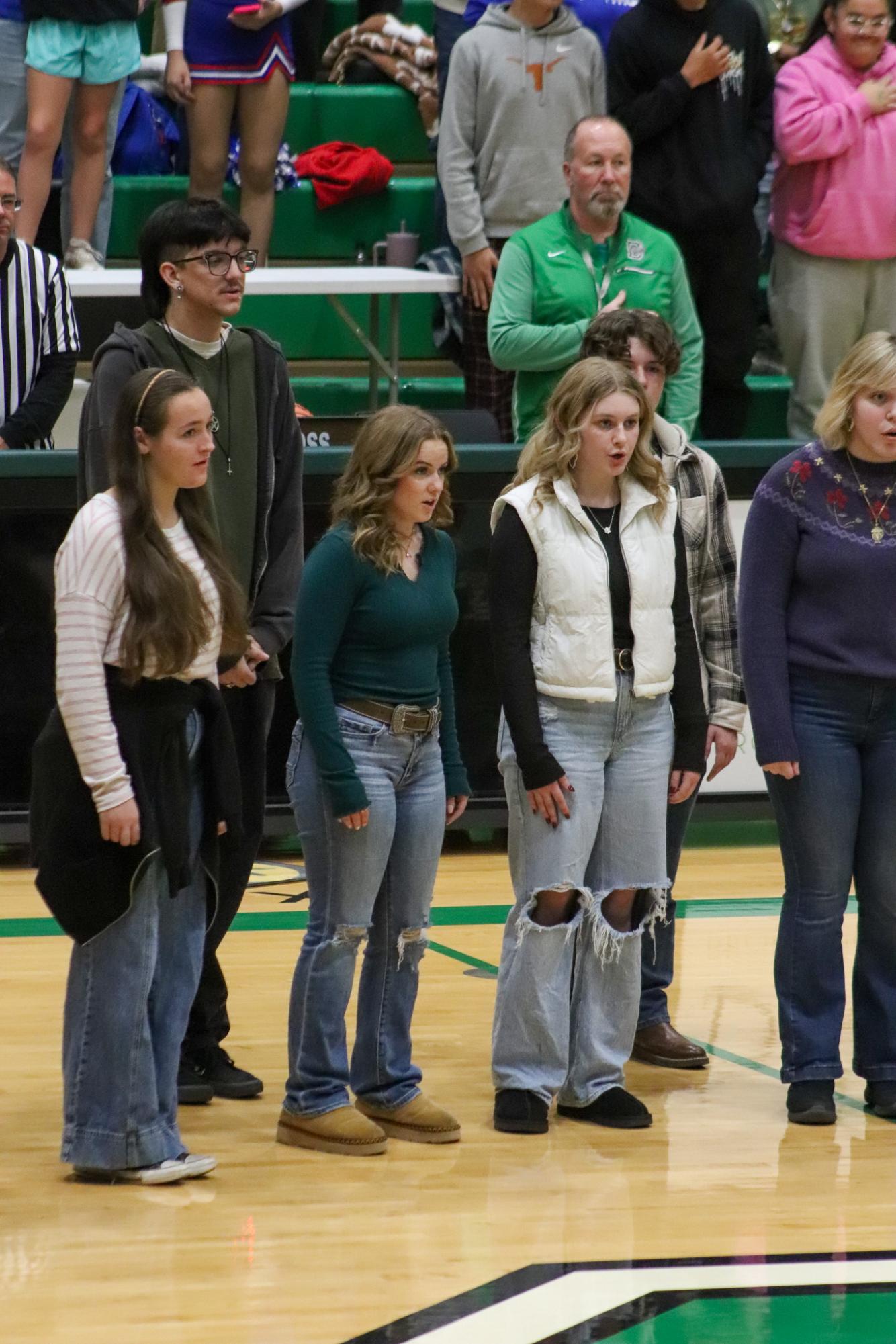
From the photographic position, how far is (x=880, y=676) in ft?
14.4

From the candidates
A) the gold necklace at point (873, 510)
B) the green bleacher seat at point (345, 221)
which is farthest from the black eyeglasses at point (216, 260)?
the green bleacher seat at point (345, 221)

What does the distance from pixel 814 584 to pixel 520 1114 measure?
4.16 feet

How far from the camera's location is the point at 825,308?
293 inches

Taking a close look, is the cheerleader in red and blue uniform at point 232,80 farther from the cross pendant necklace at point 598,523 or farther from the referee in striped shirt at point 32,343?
the cross pendant necklace at point 598,523

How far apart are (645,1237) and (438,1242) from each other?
0.37m

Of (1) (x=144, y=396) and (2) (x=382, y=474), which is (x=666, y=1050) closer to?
(2) (x=382, y=474)

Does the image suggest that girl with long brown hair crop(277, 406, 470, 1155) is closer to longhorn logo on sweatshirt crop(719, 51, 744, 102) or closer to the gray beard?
the gray beard

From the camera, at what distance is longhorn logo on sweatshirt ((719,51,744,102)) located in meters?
7.20

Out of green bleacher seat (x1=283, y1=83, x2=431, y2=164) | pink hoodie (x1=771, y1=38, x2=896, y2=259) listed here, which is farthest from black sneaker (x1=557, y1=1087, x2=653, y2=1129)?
green bleacher seat (x1=283, y1=83, x2=431, y2=164)

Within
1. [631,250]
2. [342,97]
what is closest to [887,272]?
[631,250]

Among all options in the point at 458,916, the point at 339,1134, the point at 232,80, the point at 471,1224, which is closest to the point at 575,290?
the point at 458,916

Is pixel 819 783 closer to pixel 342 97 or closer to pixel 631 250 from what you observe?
pixel 631 250

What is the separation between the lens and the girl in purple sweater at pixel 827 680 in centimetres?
438

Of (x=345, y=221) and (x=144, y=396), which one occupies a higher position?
(x=345, y=221)
